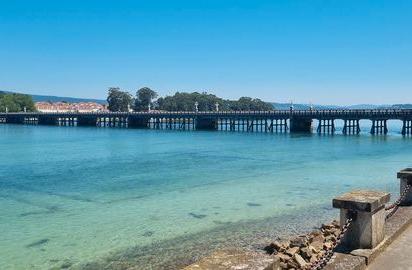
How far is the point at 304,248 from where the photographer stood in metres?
9.96

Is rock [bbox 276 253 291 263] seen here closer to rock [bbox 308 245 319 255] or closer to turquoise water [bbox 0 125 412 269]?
rock [bbox 308 245 319 255]

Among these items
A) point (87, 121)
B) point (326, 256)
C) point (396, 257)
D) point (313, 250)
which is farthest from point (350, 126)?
point (326, 256)

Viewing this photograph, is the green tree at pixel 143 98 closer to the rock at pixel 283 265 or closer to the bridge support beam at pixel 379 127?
the bridge support beam at pixel 379 127

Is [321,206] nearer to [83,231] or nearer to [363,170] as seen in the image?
[83,231]

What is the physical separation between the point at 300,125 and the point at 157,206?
71.6 metres

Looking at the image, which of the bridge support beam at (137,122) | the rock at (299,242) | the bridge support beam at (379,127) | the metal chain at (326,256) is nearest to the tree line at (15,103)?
the bridge support beam at (137,122)

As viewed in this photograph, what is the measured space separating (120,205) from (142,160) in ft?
66.3

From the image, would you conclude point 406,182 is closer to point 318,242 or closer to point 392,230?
point 392,230

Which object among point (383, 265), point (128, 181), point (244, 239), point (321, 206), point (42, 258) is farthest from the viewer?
point (128, 181)

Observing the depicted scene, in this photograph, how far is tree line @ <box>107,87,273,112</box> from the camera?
185 metres

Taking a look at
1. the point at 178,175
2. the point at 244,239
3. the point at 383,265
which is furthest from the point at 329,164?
the point at 383,265

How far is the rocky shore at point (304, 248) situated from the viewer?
9008 millimetres

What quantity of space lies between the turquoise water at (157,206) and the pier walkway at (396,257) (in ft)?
17.9

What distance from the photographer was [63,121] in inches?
5340
